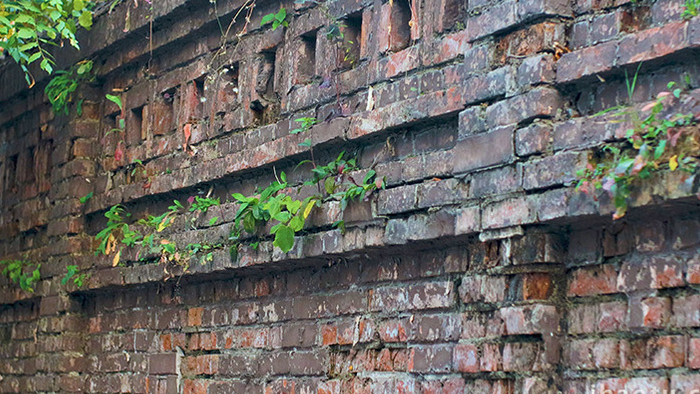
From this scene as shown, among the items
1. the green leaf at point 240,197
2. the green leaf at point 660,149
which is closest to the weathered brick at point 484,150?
the green leaf at point 660,149

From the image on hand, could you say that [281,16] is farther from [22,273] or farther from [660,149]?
[22,273]

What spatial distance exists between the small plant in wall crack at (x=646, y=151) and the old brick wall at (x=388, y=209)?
0.14ft

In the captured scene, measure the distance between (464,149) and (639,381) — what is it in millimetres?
1089

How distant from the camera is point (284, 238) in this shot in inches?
181

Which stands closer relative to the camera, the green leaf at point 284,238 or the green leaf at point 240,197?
the green leaf at point 284,238

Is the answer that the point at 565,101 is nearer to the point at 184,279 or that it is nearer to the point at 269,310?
the point at 269,310

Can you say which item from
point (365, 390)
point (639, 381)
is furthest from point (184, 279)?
point (639, 381)

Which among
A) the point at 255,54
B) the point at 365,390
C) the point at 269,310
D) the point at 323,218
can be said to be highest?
the point at 255,54

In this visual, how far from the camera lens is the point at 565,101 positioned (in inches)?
144

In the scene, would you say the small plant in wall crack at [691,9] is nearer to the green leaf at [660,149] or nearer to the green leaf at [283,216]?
the green leaf at [660,149]

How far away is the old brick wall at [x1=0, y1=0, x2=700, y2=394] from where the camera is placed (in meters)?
3.43

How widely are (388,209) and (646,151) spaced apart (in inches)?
50.5

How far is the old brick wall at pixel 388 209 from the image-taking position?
343 cm

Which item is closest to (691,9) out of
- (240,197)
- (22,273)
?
(240,197)
